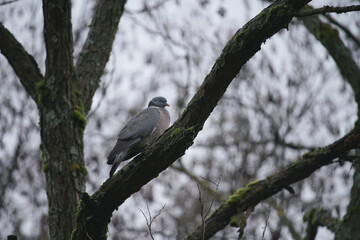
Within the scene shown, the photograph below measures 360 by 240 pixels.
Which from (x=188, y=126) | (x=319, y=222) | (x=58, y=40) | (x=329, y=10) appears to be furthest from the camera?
(x=319, y=222)

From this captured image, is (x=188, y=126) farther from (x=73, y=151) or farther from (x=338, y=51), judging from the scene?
(x=338, y=51)

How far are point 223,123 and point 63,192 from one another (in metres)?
6.32

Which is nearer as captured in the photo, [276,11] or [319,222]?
[276,11]

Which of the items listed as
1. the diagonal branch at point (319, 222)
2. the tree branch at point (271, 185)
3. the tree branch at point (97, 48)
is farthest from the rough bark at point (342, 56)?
the tree branch at point (97, 48)

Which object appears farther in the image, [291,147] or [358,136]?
[291,147]

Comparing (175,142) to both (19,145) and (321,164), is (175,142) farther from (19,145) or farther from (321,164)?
(19,145)

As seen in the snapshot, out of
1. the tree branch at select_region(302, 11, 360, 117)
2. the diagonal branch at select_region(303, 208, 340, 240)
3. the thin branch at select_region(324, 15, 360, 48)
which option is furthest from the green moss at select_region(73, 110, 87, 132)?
the thin branch at select_region(324, 15, 360, 48)

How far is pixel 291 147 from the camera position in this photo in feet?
27.8

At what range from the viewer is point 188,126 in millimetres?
3162

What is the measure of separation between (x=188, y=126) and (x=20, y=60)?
8.20 feet

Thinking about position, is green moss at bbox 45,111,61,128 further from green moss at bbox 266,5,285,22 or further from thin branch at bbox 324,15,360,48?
thin branch at bbox 324,15,360,48

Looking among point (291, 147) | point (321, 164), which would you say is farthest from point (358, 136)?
point (291, 147)

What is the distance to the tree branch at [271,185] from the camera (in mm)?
4449

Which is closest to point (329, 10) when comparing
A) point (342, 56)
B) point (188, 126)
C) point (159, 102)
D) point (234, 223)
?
point (188, 126)
